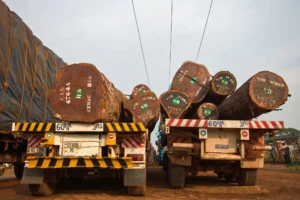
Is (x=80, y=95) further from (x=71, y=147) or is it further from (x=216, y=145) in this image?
(x=216, y=145)

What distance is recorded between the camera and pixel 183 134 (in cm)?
670

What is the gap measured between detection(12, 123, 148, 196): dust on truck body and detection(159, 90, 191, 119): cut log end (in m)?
2.28

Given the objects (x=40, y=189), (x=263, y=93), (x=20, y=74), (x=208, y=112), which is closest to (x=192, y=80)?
(x=208, y=112)

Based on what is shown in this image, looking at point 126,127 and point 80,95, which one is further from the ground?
point 80,95

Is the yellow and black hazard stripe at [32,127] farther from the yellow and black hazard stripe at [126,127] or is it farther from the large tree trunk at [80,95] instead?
the yellow and black hazard stripe at [126,127]

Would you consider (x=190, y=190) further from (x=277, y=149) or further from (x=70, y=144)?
(x=277, y=149)

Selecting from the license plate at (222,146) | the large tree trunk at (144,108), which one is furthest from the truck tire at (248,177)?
the large tree trunk at (144,108)

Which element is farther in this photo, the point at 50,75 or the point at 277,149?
the point at 277,149

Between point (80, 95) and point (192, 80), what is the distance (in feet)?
12.6

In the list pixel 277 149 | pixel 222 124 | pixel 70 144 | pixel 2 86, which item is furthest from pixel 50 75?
pixel 277 149

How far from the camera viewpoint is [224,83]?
7.91 meters

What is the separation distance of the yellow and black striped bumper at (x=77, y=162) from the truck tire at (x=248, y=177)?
122 inches

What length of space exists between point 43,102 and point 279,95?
6373 millimetres

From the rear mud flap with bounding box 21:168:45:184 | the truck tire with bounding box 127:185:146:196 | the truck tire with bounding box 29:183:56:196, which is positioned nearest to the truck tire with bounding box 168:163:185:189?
the truck tire with bounding box 127:185:146:196
